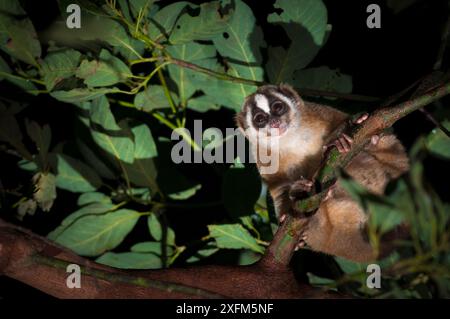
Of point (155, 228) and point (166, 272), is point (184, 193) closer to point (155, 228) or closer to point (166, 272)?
point (155, 228)

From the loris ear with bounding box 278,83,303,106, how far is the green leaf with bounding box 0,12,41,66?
1315 mm

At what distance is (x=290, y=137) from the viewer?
3.39 meters

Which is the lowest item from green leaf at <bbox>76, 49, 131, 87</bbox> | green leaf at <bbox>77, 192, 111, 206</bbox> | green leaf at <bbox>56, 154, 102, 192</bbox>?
green leaf at <bbox>77, 192, 111, 206</bbox>

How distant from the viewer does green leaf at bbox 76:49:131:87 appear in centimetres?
248

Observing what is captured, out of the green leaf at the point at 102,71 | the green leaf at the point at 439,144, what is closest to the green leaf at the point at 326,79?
the green leaf at the point at 439,144

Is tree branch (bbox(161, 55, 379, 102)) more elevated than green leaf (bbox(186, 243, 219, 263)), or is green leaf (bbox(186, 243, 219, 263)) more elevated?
tree branch (bbox(161, 55, 379, 102))

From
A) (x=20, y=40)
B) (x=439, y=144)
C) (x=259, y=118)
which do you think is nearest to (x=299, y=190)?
(x=439, y=144)

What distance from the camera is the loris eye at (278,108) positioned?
3182 millimetres

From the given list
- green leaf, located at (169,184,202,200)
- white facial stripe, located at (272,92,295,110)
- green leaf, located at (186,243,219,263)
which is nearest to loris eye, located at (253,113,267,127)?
white facial stripe, located at (272,92,295,110)

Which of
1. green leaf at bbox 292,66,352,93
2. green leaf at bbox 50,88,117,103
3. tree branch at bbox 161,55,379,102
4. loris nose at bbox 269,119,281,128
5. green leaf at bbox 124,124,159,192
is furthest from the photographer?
loris nose at bbox 269,119,281,128

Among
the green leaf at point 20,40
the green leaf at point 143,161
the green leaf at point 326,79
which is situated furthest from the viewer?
the green leaf at point 326,79

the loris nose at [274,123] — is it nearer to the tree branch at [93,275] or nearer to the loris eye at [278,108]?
the loris eye at [278,108]

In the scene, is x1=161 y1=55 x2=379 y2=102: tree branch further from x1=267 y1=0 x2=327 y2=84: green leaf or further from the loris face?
the loris face
